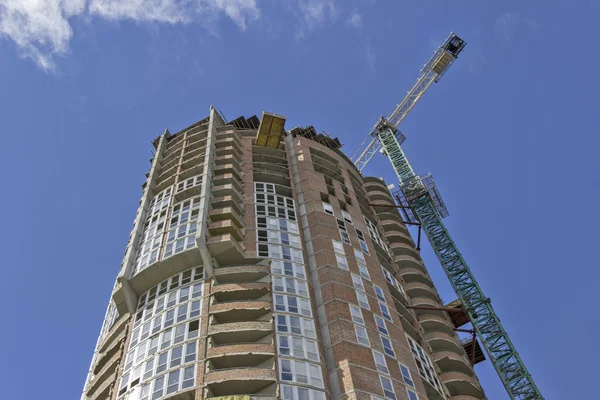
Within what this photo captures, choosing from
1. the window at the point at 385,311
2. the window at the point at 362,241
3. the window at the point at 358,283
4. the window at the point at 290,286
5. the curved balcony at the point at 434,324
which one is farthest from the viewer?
the curved balcony at the point at 434,324

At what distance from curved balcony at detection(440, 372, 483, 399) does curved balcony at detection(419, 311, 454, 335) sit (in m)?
6.31

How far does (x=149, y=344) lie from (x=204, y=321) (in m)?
4.28

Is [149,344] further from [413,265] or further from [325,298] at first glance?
[413,265]

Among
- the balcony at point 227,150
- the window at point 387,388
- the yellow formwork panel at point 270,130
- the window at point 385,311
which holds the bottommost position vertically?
the window at point 387,388

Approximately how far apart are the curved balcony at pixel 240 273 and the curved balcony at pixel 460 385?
17.9 m

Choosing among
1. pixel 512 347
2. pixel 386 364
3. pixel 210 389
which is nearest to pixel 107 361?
pixel 210 389

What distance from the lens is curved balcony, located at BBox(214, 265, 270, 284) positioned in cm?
5322

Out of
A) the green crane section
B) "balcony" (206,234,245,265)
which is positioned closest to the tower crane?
the green crane section

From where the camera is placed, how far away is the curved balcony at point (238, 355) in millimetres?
45125

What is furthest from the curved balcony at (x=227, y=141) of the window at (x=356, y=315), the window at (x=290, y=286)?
the window at (x=356, y=315)

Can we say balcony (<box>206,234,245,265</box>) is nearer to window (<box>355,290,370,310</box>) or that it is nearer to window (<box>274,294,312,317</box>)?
window (<box>274,294,312,317</box>)

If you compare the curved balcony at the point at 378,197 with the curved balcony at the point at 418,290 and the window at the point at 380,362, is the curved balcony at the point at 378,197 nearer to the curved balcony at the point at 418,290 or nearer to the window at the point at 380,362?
the curved balcony at the point at 418,290

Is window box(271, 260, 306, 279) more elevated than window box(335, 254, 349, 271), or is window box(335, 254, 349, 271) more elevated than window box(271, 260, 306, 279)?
window box(335, 254, 349, 271)

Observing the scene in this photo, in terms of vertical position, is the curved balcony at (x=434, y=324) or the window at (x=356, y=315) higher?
the curved balcony at (x=434, y=324)
